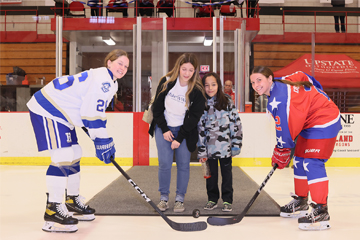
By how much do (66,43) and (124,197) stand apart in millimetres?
4424

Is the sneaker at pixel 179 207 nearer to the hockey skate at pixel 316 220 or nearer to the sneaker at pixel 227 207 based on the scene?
the sneaker at pixel 227 207

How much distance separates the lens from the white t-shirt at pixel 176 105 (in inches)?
97.3

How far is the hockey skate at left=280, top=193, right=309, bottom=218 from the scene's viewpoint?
7.70 feet

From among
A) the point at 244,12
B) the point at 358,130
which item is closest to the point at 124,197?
the point at 358,130

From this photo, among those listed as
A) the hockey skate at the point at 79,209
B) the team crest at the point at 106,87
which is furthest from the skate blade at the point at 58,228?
the team crest at the point at 106,87

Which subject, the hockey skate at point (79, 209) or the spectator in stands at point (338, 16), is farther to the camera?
the spectator in stands at point (338, 16)

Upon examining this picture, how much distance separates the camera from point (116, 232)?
197 cm

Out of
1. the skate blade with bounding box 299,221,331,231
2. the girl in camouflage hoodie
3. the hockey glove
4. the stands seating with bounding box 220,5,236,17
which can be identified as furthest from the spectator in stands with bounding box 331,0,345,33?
the hockey glove

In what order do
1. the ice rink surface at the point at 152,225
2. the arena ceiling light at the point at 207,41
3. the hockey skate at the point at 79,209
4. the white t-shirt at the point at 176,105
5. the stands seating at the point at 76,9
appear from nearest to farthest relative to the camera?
the ice rink surface at the point at 152,225 < the hockey skate at the point at 79,209 < the white t-shirt at the point at 176,105 < the arena ceiling light at the point at 207,41 < the stands seating at the point at 76,9

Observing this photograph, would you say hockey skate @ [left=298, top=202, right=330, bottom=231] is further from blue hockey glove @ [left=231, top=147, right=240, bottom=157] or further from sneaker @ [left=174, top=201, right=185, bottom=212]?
sneaker @ [left=174, top=201, right=185, bottom=212]

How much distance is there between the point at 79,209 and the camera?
228cm

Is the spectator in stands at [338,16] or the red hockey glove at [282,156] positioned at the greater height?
the spectator in stands at [338,16]

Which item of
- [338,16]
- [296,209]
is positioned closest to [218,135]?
[296,209]

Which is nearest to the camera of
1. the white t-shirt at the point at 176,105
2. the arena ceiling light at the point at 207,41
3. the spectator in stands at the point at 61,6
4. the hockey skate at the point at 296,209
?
the hockey skate at the point at 296,209
